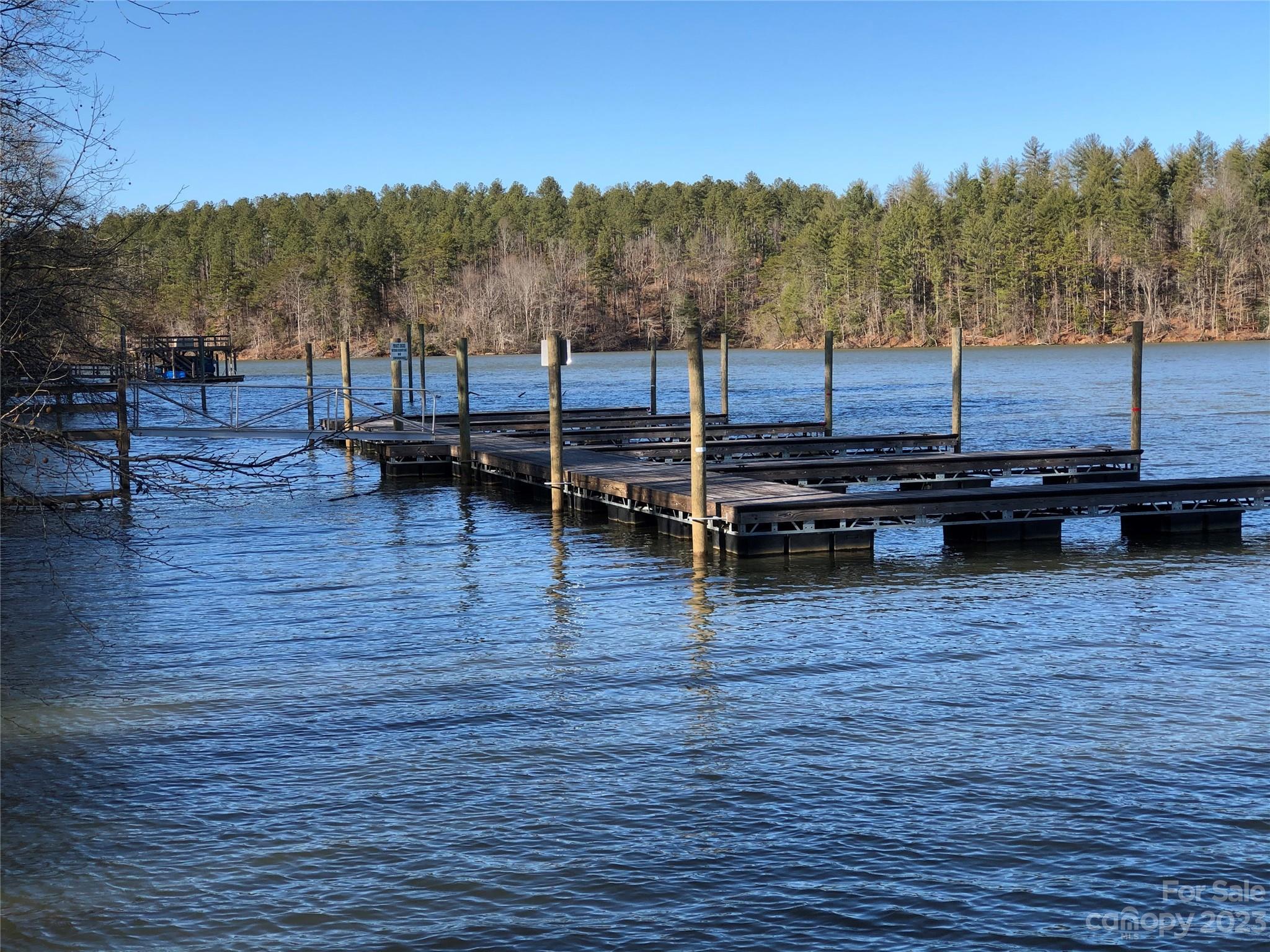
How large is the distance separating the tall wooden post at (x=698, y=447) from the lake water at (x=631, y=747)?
62 cm

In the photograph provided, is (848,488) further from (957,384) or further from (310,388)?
(310,388)

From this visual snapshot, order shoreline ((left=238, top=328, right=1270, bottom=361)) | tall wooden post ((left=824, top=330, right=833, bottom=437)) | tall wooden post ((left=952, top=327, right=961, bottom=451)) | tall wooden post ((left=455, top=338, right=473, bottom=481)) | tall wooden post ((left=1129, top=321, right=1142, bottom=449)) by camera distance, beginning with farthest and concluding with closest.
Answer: shoreline ((left=238, top=328, right=1270, bottom=361)), tall wooden post ((left=824, top=330, right=833, bottom=437)), tall wooden post ((left=952, top=327, right=961, bottom=451)), tall wooden post ((left=455, top=338, right=473, bottom=481)), tall wooden post ((left=1129, top=321, right=1142, bottom=449))

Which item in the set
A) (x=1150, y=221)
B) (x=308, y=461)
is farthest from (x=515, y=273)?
(x=308, y=461)

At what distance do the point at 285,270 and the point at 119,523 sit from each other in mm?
115900

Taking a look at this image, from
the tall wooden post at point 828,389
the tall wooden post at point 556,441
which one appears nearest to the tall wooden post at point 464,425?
the tall wooden post at point 556,441

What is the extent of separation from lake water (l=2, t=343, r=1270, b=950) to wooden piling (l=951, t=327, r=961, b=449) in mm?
10445

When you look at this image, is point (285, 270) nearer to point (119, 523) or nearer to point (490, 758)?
point (119, 523)

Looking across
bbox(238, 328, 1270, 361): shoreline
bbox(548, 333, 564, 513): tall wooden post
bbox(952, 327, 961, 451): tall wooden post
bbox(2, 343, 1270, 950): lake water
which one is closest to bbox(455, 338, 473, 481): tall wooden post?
bbox(548, 333, 564, 513): tall wooden post

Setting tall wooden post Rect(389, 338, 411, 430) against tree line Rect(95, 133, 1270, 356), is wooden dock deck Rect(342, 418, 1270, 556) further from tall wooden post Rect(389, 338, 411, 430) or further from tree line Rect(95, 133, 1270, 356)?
tree line Rect(95, 133, 1270, 356)

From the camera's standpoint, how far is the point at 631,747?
9195mm

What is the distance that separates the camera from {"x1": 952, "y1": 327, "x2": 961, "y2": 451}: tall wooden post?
28562 mm

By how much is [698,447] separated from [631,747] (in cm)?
786

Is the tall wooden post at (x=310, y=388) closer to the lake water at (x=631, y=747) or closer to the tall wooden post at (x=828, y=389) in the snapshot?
the lake water at (x=631, y=747)

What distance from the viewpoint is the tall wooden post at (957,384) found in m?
28.6
